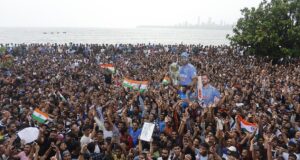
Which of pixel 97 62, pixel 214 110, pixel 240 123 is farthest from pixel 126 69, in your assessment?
pixel 240 123

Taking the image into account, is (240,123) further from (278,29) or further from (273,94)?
(278,29)

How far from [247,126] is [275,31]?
19.0 metres

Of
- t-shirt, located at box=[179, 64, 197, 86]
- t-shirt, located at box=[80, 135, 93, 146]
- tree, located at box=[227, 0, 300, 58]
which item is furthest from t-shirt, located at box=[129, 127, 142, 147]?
tree, located at box=[227, 0, 300, 58]

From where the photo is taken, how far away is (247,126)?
8352 mm

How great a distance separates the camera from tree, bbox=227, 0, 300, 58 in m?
25.0

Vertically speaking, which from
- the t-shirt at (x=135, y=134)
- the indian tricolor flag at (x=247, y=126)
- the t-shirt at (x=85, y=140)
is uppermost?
the indian tricolor flag at (x=247, y=126)

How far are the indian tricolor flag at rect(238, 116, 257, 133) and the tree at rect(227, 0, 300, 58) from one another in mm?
17839

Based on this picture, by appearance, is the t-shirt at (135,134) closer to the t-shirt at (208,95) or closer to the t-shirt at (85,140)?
the t-shirt at (85,140)

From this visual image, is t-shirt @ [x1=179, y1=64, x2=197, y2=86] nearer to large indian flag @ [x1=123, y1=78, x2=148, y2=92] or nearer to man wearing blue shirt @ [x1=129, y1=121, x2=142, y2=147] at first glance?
large indian flag @ [x1=123, y1=78, x2=148, y2=92]

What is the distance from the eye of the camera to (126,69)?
2197 cm

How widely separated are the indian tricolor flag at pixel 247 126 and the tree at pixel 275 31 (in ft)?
58.5

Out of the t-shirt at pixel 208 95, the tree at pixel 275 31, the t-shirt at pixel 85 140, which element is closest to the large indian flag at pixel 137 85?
the t-shirt at pixel 208 95

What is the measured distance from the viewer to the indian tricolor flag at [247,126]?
8.25 meters

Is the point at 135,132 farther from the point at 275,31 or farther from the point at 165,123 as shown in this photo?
the point at 275,31
